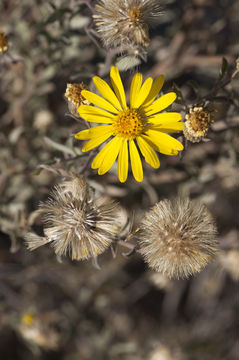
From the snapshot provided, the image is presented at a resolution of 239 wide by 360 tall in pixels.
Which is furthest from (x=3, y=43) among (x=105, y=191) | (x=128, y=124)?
(x=105, y=191)

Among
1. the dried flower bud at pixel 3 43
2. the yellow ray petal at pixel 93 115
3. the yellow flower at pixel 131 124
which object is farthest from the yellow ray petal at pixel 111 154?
the dried flower bud at pixel 3 43

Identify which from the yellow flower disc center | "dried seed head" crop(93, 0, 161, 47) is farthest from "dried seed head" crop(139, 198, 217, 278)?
"dried seed head" crop(93, 0, 161, 47)

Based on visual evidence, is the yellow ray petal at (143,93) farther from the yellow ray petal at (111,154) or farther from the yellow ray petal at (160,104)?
the yellow ray petal at (111,154)

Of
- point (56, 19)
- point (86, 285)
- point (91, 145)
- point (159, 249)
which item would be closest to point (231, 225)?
point (86, 285)

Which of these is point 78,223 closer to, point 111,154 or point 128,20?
point 111,154

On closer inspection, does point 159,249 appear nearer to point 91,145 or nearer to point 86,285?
point 91,145

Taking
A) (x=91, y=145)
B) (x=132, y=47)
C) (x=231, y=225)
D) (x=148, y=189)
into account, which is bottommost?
(x=231, y=225)
